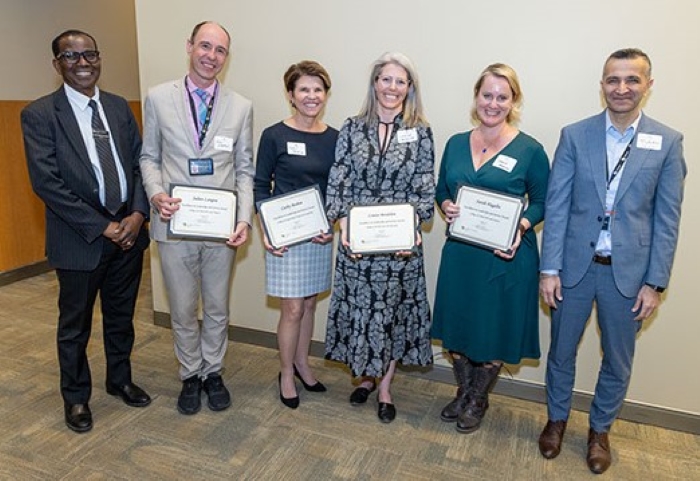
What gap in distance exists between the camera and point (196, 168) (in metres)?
2.64

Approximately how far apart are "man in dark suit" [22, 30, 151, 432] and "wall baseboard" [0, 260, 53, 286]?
2.48 meters

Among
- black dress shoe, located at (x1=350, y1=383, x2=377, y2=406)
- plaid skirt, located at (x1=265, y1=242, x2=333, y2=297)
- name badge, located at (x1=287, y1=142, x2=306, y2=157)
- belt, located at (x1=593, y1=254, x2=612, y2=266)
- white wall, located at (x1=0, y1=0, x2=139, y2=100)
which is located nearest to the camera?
belt, located at (x1=593, y1=254, x2=612, y2=266)

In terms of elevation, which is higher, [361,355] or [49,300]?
[361,355]

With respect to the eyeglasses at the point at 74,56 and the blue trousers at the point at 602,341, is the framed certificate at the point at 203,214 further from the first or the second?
the blue trousers at the point at 602,341

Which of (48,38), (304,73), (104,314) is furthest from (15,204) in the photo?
(304,73)

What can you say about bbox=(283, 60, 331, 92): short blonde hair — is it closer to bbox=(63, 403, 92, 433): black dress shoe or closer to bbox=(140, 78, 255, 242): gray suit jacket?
bbox=(140, 78, 255, 242): gray suit jacket

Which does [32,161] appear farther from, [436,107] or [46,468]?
[436,107]

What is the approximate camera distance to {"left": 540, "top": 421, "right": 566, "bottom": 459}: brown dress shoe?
2.62 metres

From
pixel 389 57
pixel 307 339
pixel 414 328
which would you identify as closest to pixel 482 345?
pixel 414 328

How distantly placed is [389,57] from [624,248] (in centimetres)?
133

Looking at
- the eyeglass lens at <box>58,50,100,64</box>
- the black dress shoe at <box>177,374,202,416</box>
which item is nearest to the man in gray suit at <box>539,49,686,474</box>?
the black dress shoe at <box>177,374,202,416</box>

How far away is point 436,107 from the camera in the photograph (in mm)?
3094

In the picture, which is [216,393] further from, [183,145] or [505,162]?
[505,162]

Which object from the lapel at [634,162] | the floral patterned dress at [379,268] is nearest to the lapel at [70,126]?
the floral patterned dress at [379,268]
